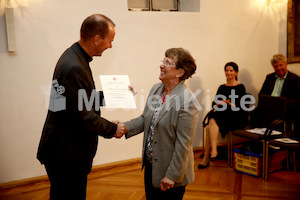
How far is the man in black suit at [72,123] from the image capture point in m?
1.80

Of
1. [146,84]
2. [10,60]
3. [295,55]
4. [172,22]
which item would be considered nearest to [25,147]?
[10,60]

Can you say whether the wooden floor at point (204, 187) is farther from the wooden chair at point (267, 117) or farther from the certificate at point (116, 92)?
the certificate at point (116, 92)

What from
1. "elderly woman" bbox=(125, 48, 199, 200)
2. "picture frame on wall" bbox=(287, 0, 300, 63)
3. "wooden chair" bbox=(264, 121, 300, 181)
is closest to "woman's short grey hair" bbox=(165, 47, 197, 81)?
"elderly woman" bbox=(125, 48, 199, 200)

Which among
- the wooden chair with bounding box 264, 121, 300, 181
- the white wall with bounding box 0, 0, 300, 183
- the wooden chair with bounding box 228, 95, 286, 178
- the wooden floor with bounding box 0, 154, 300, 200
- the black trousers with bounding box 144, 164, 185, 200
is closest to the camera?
the black trousers with bounding box 144, 164, 185, 200

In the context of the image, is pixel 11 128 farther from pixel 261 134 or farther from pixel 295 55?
pixel 295 55

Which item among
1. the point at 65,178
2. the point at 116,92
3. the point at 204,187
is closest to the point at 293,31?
the point at 204,187

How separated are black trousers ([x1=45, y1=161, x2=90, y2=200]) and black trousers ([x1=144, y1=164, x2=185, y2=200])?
0.46 m

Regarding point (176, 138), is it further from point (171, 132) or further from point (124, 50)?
point (124, 50)

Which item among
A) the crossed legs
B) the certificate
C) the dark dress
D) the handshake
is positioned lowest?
the crossed legs

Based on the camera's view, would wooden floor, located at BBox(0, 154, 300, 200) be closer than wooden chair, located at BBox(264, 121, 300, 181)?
Yes

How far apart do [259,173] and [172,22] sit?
261 centimetres

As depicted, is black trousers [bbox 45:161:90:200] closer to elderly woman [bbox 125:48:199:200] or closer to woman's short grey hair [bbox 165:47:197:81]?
elderly woman [bbox 125:48:199:200]

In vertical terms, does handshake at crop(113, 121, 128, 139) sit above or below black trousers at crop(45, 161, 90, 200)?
above

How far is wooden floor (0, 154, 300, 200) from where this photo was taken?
3.20 meters
